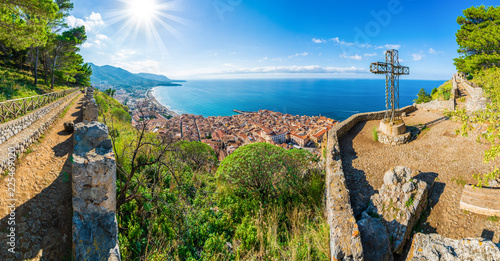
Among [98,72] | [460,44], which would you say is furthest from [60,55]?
[98,72]

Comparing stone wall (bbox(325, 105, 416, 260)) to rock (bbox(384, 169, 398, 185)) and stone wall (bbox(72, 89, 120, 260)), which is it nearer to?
rock (bbox(384, 169, 398, 185))

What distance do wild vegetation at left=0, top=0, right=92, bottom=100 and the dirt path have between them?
642 cm

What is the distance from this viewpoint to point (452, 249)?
2.93 meters

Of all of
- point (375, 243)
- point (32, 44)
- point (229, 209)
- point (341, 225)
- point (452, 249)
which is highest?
point (32, 44)

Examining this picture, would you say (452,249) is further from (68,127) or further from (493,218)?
(68,127)

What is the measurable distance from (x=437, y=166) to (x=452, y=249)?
4.16 metres

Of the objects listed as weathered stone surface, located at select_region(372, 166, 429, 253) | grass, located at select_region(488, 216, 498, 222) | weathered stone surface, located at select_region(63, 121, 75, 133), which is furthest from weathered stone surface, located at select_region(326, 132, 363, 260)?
weathered stone surface, located at select_region(63, 121, 75, 133)

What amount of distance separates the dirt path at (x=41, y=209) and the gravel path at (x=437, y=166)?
6.10 meters

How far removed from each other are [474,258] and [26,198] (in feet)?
23.5

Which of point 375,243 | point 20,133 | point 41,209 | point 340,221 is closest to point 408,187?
point 375,243

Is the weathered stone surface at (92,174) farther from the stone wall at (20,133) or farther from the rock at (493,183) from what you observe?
the rock at (493,183)

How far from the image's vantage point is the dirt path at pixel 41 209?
2785mm

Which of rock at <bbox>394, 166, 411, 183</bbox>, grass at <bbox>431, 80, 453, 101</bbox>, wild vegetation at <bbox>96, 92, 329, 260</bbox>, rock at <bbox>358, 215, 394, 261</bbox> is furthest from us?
grass at <bbox>431, 80, 453, 101</bbox>

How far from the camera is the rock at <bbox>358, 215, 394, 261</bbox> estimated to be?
361cm
